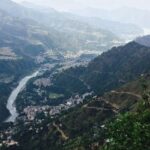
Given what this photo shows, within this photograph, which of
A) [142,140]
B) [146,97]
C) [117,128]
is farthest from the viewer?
[146,97]

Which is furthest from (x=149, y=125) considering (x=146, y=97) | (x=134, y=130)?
(x=146, y=97)

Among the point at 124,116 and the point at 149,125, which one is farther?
the point at 124,116

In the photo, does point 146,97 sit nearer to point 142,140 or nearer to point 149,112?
point 149,112

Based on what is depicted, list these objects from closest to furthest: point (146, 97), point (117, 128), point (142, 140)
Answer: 1. point (142, 140)
2. point (117, 128)
3. point (146, 97)

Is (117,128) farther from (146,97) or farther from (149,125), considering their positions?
(146,97)

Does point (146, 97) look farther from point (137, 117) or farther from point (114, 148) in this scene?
point (114, 148)

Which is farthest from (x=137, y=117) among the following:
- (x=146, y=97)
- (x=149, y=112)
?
(x=146, y=97)

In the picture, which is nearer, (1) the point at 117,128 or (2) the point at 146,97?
(1) the point at 117,128
